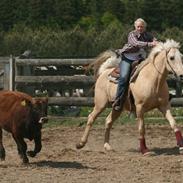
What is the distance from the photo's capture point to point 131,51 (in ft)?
37.9

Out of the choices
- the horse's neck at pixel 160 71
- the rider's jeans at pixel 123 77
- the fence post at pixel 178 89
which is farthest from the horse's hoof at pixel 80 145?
the fence post at pixel 178 89

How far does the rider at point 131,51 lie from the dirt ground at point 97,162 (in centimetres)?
102

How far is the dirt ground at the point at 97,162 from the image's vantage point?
340 inches

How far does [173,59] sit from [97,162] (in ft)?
7.01

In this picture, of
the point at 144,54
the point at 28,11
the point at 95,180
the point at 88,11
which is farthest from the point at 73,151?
the point at 88,11

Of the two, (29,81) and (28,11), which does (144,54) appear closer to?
(29,81)

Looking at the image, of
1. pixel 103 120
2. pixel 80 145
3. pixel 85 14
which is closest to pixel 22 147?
pixel 80 145

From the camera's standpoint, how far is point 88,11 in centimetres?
11488

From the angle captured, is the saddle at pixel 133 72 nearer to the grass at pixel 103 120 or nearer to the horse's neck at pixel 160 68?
the horse's neck at pixel 160 68

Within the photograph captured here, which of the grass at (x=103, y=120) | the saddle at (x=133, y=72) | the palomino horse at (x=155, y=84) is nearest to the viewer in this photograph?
the palomino horse at (x=155, y=84)

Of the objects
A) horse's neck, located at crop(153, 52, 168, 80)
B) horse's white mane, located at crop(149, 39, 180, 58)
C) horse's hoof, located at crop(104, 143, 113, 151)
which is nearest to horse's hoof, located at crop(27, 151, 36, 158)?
horse's hoof, located at crop(104, 143, 113, 151)

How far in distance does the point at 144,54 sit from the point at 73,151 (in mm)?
2098

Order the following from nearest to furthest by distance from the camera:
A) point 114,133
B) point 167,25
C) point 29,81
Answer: point 114,133
point 29,81
point 167,25

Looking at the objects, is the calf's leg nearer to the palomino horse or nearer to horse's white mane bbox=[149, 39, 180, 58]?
the palomino horse
